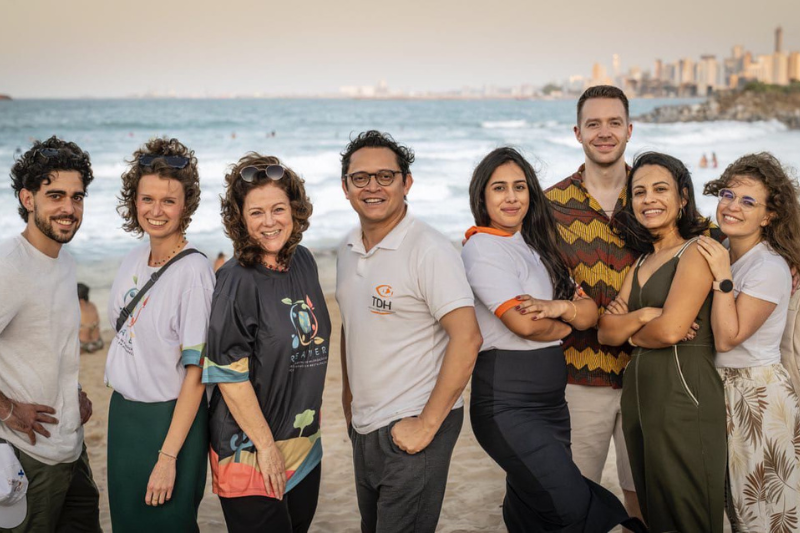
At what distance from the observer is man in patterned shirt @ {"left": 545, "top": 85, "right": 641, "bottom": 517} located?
12.1 feet

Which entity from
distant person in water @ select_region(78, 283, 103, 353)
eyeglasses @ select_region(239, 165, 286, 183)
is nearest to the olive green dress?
eyeglasses @ select_region(239, 165, 286, 183)

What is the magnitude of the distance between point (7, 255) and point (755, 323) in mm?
3341

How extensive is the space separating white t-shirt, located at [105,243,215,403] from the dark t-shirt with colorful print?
0.35 ft

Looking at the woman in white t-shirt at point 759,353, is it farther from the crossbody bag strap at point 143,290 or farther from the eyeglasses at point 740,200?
the crossbody bag strap at point 143,290

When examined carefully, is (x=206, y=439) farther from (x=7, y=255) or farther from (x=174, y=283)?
(x=7, y=255)

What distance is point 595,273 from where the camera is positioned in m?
3.68

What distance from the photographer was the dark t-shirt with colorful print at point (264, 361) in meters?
2.62

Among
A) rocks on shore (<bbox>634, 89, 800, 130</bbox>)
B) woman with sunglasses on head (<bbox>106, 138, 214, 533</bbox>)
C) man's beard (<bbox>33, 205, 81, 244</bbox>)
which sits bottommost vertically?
woman with sunglasses on head (<bbox>106, 138, 214, 533</bbox>)

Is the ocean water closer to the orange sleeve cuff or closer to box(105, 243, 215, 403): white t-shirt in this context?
the orange sleeve cuff

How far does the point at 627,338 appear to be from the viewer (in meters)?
3.30

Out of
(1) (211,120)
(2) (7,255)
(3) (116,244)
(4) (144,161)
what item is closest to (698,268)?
(4) (144,161)

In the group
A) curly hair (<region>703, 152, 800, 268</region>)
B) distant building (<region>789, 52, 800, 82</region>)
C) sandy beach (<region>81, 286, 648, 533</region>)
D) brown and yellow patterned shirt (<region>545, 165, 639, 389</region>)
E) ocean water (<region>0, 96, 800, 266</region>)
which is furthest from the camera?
distant building (<region>789, 52, 800, 82</region>)

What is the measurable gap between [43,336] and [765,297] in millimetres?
3286

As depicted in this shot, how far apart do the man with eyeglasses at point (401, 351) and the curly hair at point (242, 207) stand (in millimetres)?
267
